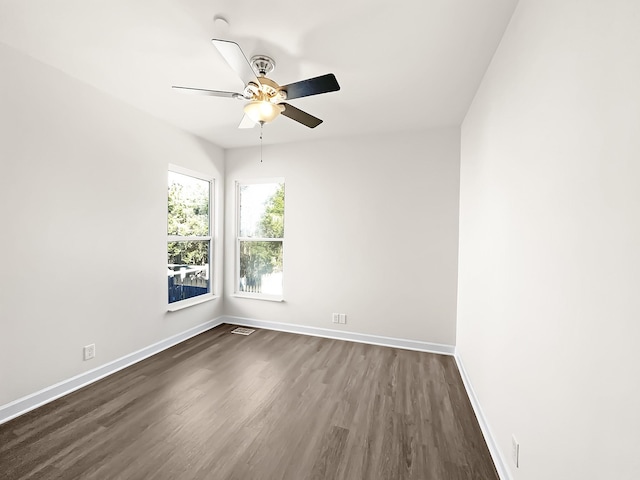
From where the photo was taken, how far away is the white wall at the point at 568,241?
2.44 feet

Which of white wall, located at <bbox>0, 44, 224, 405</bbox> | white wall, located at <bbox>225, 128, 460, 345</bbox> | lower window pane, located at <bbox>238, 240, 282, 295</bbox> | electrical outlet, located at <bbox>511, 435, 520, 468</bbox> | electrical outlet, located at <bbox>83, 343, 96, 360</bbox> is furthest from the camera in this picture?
lower window pane, located at <bbox>238, 240, 282, 295</bbox>

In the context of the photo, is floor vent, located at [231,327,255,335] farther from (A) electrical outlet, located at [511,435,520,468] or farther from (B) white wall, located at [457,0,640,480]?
(A) electrical outlet, located at [511,435,520,468]

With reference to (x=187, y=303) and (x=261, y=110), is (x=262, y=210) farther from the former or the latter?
(x=261, y=110)

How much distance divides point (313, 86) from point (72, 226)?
7.71 feet

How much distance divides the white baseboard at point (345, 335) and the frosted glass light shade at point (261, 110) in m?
2.84

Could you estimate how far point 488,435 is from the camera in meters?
1.90

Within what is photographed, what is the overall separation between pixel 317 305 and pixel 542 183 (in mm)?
3100

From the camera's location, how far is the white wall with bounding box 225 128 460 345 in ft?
11.2

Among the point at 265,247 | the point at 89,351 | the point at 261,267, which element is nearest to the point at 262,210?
the point at 265,247

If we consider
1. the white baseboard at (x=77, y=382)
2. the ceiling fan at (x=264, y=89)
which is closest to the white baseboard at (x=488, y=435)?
the ceiling fan at (x=264, y=89)

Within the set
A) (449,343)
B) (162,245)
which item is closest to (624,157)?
(449,343)

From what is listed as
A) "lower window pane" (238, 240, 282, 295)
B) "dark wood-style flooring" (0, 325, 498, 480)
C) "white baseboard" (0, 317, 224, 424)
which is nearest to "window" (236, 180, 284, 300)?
"lower window pane" (238, 240, 282, 295)

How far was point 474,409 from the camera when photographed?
2.29m

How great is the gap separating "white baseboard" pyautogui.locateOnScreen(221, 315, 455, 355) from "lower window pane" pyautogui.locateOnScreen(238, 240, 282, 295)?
18.1 inches
